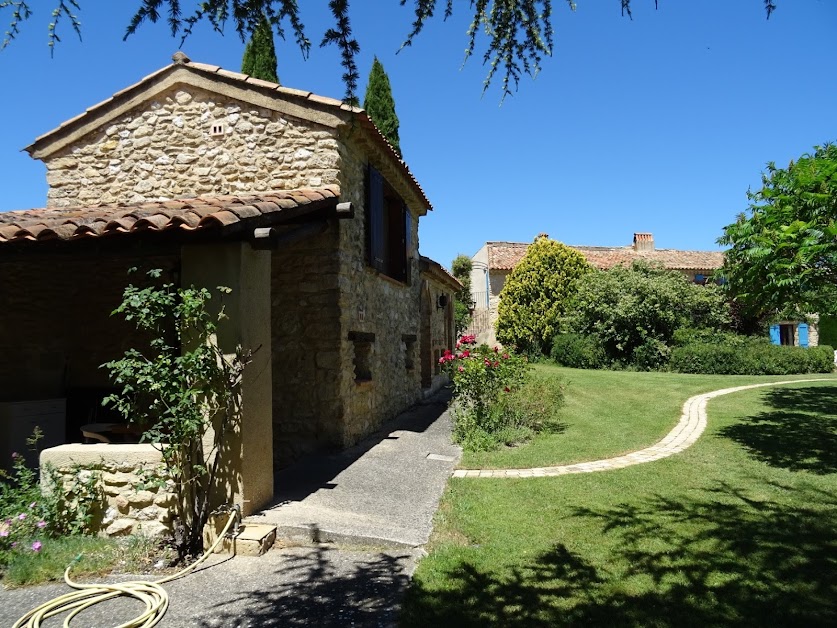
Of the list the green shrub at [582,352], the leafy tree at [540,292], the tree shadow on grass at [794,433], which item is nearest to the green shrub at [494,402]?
the tree shadow on grass at [794,433]

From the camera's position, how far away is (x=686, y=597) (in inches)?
138

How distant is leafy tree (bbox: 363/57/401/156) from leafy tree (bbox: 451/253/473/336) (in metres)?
11.0

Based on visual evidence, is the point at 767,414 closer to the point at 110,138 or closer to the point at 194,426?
the point at 194,426

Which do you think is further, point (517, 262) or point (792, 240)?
point (517, 262)

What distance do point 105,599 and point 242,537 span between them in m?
0.97

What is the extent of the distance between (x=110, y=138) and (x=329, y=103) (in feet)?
12.1

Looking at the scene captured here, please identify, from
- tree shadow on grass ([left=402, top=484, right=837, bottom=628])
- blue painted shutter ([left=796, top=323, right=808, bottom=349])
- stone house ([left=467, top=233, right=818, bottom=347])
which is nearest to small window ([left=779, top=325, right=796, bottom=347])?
stone house ([left=467, top=233, right=818, bottom=347])

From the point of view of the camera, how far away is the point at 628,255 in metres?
28.4

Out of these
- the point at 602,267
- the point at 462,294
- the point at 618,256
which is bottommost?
the point at 462,294

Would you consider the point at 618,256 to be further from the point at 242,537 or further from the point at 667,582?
the point at 242,537

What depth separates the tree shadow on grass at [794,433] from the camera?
286 inches

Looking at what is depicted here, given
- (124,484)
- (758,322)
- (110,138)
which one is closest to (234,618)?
(124,484)

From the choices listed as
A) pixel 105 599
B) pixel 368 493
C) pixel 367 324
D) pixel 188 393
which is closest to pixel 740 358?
pixel 367 324

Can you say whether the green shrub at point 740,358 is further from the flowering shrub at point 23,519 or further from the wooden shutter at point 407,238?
the flowering shrub at point 23,519
